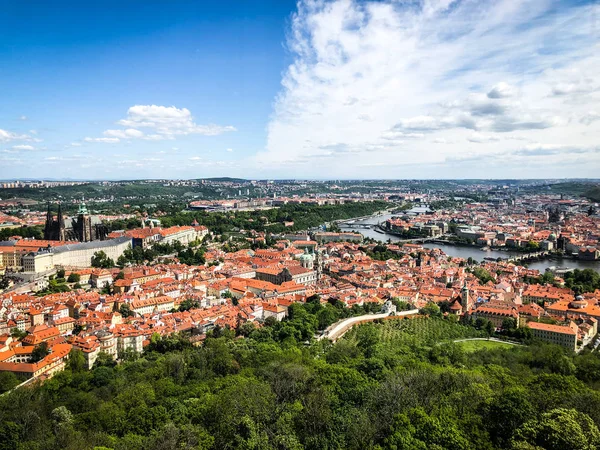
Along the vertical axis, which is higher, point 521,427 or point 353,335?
point 521,427

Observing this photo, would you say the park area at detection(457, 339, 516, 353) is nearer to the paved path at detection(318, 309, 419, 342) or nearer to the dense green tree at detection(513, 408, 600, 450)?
the paved path at detection(318, 309, 419, 342)

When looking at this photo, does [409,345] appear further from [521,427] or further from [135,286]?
[135,286]

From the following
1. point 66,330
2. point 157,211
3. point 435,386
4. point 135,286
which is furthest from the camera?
point 157,211

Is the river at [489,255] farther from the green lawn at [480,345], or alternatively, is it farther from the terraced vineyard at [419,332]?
the green lawn at [480,345]

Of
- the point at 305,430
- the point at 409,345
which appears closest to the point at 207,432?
the point at 305,430

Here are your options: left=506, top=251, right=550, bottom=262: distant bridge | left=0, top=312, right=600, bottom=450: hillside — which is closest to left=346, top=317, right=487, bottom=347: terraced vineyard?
left=0, top=312, right=600, bottom=450: hillside

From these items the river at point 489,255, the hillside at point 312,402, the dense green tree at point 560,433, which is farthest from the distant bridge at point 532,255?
the dense green tree at point 560,433

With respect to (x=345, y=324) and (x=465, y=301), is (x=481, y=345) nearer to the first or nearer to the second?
(x=465, y=301)
